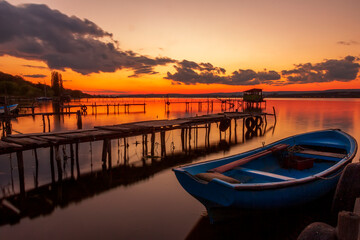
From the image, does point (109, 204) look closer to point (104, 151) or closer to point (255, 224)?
point (104, 151)

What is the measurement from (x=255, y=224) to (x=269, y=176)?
1705 mm

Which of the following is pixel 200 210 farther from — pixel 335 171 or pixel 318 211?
pixel 335 171

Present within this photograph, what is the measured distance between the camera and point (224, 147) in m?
22.5

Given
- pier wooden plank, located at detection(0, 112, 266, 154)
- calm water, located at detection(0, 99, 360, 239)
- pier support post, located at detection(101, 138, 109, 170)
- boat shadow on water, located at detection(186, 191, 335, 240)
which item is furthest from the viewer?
pier support post, located at detection(101, 138, 109, 170)

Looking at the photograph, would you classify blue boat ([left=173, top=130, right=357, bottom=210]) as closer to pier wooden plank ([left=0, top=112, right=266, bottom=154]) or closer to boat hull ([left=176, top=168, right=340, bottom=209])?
boat hull ([left=176, top=168, right=340, bottom=209])

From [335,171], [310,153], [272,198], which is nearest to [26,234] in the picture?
[272,198]

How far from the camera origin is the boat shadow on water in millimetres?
7297

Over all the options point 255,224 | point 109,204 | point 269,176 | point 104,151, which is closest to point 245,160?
point 269,176

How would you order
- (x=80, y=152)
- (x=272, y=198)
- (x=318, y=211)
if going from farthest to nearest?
1. (x=80, y=152)
2. (x=318, y=211)
3. (x=272, y=198)

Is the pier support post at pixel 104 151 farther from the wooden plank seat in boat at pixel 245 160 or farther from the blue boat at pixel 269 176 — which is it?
the wooden plank seat in boat at pixel 245 160

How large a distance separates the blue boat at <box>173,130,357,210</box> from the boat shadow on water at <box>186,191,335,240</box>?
0.53 m

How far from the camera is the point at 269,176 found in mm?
8141

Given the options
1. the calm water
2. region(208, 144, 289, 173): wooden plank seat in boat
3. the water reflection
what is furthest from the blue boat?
the water reflection

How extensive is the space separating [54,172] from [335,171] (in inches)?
547
